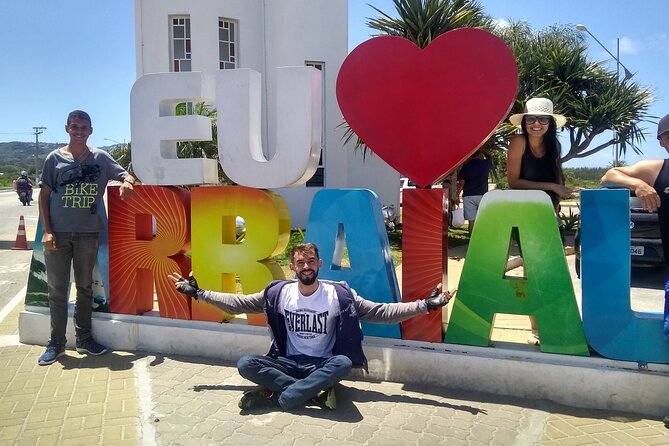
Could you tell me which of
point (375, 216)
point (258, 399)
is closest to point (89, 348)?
point (258, 399)

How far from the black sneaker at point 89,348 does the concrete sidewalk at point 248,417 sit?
0.42 metres

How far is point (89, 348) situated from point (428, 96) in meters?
3.82

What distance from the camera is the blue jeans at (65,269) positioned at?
5.01 metres

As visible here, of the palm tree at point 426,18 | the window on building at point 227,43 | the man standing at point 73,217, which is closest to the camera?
the man standing at point 73,217

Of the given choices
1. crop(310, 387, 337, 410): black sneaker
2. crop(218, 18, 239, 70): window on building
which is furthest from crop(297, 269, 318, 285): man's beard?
crop(218, 18, 239, 70): window on building

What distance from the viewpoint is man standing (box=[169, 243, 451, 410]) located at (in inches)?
153

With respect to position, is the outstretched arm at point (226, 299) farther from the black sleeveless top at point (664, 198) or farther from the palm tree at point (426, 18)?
the palm tree at point (426, 18)

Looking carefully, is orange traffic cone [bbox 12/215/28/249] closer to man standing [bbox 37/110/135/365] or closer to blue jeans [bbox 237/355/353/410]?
man standing [bbox 37/110/135/365]

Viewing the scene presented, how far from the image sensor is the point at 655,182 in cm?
381

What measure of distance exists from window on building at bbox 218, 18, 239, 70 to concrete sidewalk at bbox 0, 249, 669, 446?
11884 mm

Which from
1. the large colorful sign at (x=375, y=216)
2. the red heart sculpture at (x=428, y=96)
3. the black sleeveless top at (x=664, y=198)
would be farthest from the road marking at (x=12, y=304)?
the black sleeveless top at (x=664, y=198)

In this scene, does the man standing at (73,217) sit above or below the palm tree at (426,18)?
below

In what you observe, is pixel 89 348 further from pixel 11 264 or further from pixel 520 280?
pixel 11 264

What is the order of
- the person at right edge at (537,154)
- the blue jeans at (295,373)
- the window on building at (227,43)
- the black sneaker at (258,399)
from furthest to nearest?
the window on building at (227,43)
the person at right edge at (537,154)
the black sneaker at (258,399)
the blue jeans at (295,373)
